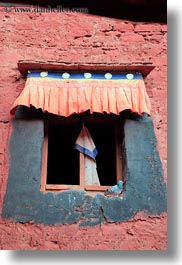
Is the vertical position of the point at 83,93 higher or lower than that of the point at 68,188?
higher

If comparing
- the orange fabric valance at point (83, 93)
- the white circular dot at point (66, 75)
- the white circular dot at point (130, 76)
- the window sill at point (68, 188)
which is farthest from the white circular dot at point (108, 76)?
the window sill at point (68, 188)

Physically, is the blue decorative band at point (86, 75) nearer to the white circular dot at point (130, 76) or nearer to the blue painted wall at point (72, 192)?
the white circular dot at point (130, 76)

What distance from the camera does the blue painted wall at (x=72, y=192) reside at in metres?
3.53

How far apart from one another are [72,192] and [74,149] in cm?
136

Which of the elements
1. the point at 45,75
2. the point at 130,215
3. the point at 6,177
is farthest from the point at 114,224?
the point at 45,75

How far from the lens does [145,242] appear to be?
11.5ft

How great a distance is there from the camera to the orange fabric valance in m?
3.79

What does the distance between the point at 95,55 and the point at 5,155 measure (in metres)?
1.30

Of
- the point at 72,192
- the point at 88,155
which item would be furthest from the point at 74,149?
the point at 72,192

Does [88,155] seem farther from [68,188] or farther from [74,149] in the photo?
[74,149]

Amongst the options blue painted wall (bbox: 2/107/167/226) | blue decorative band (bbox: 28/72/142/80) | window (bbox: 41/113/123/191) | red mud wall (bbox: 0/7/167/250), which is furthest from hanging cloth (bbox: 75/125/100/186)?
red mud wall (bbox: 0/7/167/250)

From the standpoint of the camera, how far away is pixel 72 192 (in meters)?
3.60

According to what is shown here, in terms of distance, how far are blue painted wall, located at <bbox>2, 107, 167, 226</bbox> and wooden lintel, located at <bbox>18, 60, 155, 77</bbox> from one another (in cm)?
41

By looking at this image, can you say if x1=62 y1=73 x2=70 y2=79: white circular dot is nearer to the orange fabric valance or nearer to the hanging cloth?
the orange fabric valance
